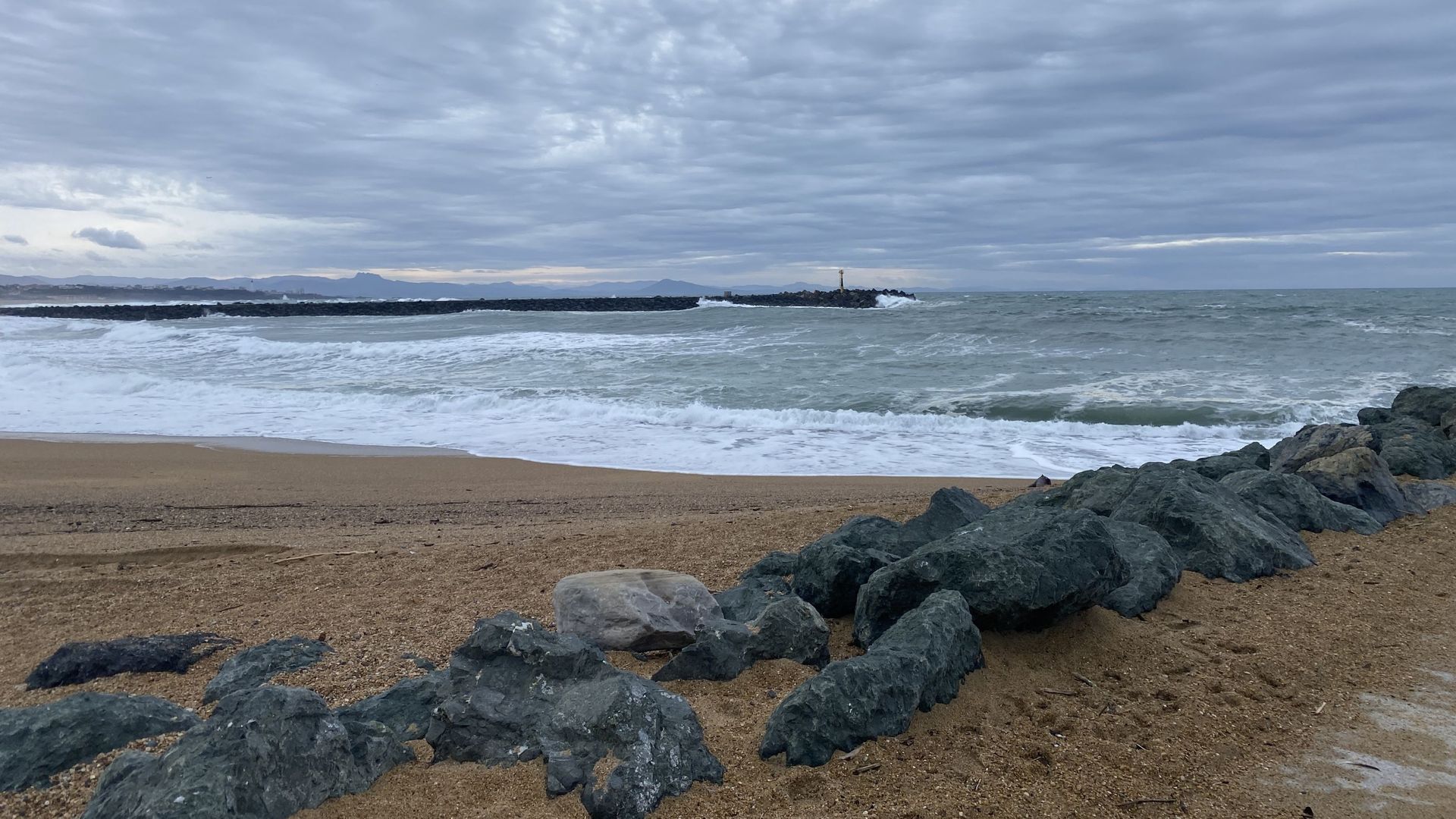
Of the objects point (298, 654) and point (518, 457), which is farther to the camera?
point (518, 457)

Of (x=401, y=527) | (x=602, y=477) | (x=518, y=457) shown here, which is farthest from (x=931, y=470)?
(x=401, y=527)

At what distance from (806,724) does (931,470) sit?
23.9ft

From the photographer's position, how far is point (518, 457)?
10.6m

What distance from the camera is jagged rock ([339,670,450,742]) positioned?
2802mm

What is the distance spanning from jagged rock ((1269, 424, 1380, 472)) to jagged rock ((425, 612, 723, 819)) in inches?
225

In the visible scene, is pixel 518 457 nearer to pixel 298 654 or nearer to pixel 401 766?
pixel 298 654

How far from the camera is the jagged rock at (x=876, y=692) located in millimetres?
2699

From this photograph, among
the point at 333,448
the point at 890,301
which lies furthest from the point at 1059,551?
the point at 890,301

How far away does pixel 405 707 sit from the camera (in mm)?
2902

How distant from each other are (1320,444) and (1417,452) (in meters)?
1.28

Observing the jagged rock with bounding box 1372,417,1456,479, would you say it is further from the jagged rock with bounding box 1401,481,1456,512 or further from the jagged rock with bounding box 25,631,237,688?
the jagged rock with bounding box 25,631,237,688

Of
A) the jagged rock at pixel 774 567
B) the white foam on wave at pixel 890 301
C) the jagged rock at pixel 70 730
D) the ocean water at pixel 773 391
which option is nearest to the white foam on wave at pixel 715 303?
the white foam on wave at pixel 890 301

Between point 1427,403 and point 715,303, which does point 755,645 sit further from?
point 715,303

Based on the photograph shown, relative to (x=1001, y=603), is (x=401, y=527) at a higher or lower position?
lower
